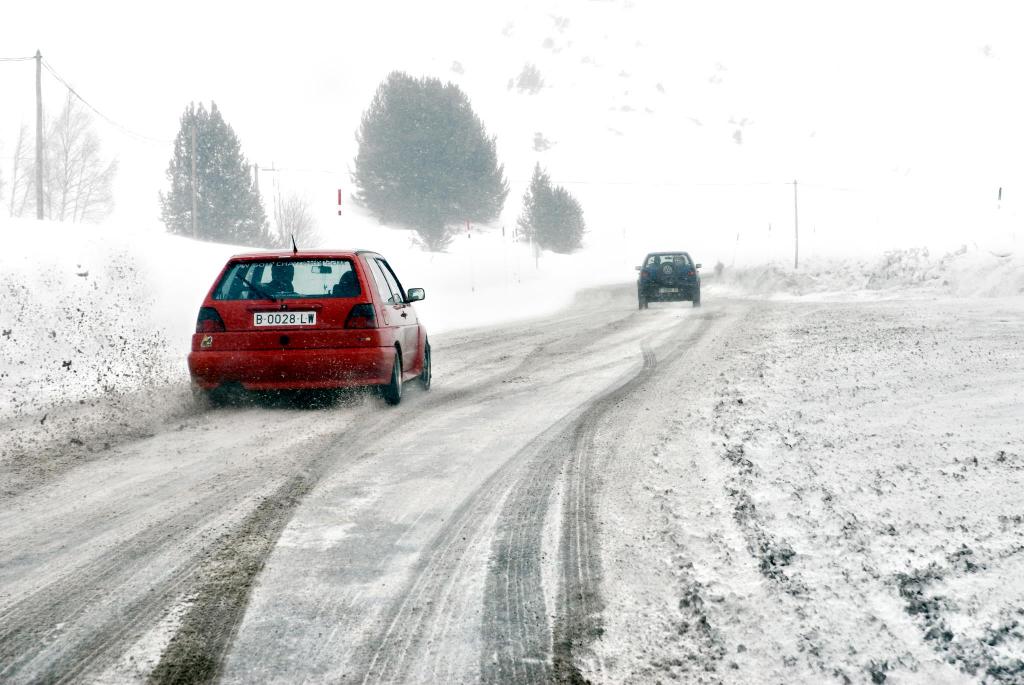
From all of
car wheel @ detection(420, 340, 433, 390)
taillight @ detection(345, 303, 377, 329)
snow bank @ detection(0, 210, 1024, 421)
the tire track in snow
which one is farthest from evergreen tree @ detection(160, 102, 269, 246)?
the tire track in snow

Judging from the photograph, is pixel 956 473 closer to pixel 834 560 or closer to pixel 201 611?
pixel 834 560

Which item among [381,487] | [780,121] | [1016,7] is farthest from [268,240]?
[1016,7]

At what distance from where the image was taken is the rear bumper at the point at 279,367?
782cm

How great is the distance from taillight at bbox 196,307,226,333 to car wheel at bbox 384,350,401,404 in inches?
57.1

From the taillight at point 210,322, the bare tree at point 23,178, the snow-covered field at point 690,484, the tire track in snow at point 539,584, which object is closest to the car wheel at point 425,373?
the snow-covered field at point 690,484

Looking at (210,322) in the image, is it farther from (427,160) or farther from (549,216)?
(549,216)

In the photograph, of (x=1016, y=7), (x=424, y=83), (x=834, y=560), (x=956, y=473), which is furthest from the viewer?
(x=1016, y=7)

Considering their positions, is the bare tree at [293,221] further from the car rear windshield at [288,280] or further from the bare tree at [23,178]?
the car rear windshield at [288,280]

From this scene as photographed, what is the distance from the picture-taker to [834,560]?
12.1ft

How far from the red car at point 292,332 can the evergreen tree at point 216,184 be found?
48.7 meters

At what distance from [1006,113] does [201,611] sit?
505 ft

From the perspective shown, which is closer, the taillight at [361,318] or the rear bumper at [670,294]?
the taillight at [361,318]

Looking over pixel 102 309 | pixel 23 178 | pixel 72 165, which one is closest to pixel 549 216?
pixel 72 165

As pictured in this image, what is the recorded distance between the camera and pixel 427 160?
70625 mm
